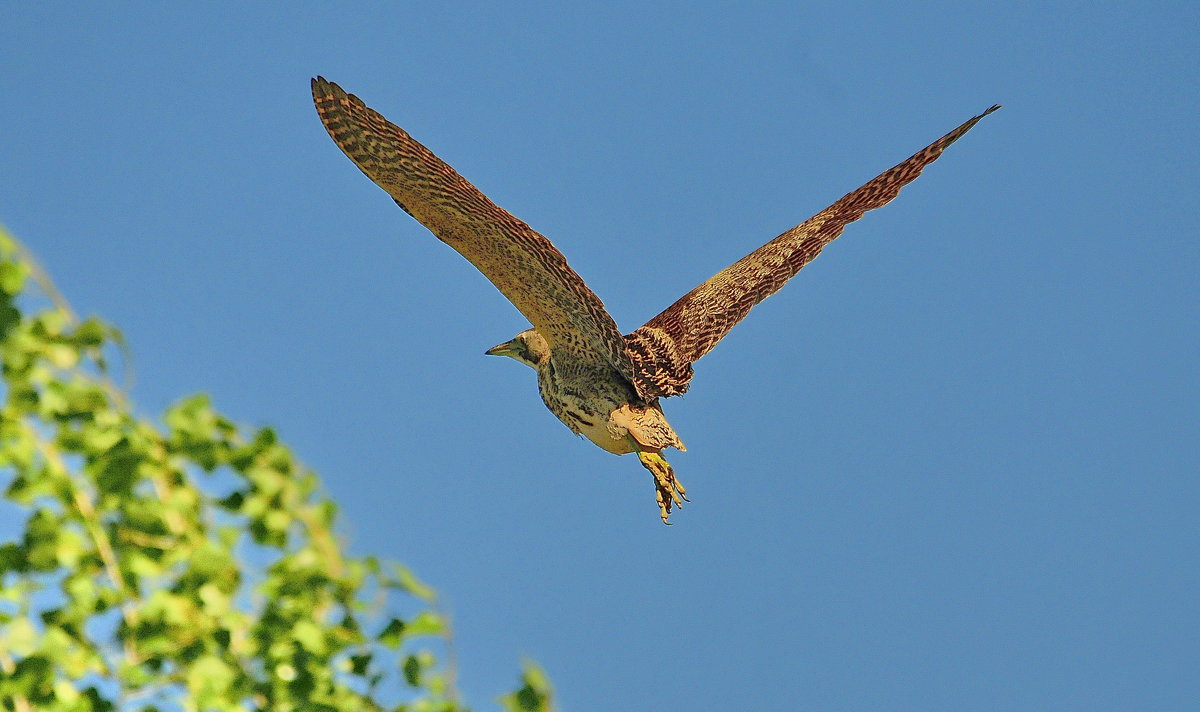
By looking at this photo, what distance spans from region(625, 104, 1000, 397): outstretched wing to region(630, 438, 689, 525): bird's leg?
59cm

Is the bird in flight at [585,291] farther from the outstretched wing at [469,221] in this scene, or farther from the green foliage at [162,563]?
the green foliage at [162,563]

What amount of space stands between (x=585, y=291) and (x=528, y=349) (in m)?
1.96

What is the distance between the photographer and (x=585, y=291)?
689 centimetres

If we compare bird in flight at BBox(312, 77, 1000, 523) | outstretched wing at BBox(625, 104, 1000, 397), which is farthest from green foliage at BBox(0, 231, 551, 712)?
outstretched wing at BBox(625, 104, 1000, 397)

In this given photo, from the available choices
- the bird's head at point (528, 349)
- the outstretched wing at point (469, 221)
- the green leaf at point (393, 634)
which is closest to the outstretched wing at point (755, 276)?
the bird's head at point (528, 349)

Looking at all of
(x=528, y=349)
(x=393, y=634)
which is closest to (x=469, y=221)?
(x=528, y=349)

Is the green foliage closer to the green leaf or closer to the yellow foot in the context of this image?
the green leaf

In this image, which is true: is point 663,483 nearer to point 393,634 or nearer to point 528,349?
point 528,349

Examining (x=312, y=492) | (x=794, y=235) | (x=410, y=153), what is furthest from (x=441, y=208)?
(x=312, y=492)

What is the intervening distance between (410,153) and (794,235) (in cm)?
358

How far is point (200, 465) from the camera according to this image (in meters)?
2.51

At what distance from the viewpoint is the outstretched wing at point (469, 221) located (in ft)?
20.8

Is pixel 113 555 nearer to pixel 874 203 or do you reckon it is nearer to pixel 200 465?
pixel 200 465

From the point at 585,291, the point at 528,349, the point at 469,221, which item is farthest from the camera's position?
the point at 528,349
